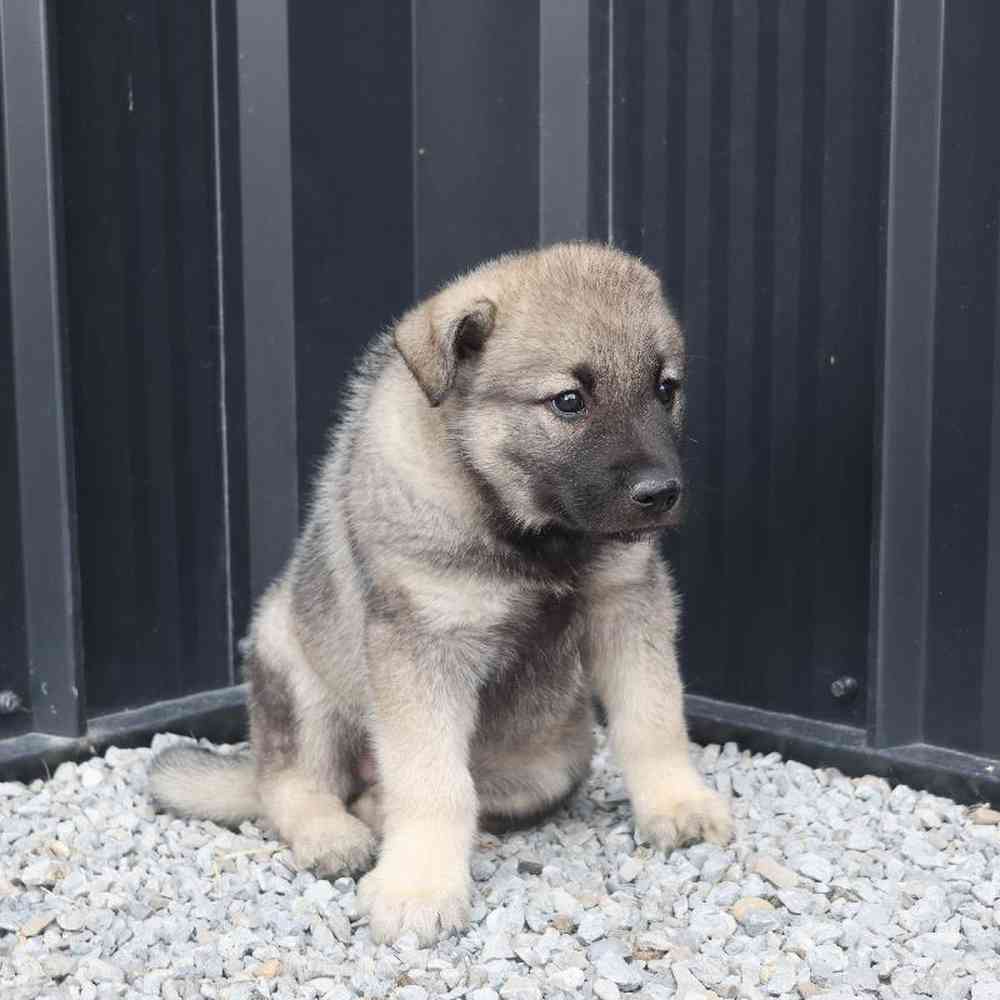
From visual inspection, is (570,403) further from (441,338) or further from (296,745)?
(296,745)

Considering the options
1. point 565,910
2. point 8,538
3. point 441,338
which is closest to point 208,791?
point 8,538

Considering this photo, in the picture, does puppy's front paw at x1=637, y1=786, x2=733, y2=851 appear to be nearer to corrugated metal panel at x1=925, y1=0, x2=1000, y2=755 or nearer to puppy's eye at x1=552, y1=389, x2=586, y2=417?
corrugated metal panel at x1=925, y1=0, x2=1000, y2=755

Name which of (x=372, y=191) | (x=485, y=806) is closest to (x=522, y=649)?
(x=485, y=806)

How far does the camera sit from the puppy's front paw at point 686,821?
3.92 meters

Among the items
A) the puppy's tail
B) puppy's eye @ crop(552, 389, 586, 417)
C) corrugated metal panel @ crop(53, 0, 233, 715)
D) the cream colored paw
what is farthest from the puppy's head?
corrugated metal panel @ crop(53, 0, 233, 715)

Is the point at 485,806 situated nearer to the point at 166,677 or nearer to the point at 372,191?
the point at 166,677

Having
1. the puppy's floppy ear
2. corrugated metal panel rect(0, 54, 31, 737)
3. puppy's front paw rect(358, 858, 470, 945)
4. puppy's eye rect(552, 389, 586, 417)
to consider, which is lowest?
puppy's front paw rect(358, 858, 470, 945)

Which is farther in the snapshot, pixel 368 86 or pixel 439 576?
pixel 368 86

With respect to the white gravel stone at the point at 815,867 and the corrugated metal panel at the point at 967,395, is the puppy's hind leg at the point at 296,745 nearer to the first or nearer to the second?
the white gravel stone at the point at 815,867

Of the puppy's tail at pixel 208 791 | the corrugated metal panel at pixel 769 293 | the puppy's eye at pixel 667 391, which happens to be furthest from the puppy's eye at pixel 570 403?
the puppy's tail at pixel 208 791

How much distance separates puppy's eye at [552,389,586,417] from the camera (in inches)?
136

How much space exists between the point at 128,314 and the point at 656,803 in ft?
7.80

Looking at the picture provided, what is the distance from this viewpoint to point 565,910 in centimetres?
362

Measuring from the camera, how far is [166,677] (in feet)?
16.7
